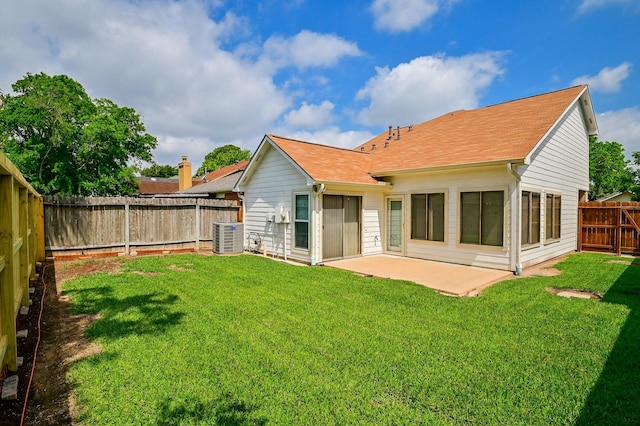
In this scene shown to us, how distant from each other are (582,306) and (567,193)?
781cm

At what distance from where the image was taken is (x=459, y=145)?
10312 mm

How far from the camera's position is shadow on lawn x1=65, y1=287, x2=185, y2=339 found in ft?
14.1

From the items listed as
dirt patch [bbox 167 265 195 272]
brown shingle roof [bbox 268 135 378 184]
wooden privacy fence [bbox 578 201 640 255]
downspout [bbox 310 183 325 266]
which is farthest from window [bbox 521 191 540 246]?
dirt patch [bbox 167 265 195 272]

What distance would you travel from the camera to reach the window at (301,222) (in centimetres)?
995

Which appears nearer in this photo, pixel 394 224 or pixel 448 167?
pixel 448 167

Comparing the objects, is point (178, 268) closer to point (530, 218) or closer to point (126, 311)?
point (126, 311)

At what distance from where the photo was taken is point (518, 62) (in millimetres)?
13336

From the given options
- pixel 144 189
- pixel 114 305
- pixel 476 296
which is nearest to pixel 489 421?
pixel 476 296

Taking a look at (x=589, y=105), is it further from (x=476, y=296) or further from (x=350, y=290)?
(x=350, y=290)

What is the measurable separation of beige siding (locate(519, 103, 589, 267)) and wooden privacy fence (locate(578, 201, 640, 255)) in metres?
0.41

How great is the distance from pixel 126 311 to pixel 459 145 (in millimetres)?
9908

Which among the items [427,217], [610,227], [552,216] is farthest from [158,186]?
[610,227]

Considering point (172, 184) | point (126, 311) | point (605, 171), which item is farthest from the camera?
point (172, 184)

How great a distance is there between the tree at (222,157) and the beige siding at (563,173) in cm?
4507
